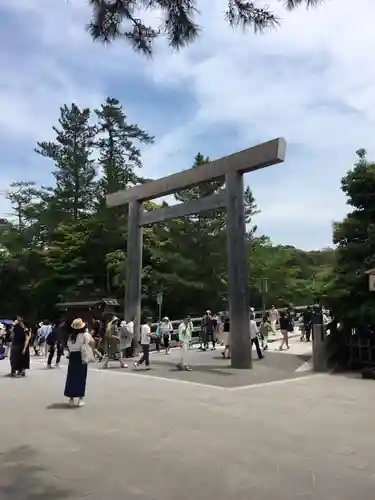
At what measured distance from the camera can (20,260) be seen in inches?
1705

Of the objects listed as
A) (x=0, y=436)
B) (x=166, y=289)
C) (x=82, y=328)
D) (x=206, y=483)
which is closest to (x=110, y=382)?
(x=82, y=328)

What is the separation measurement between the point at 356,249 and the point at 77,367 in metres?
9.03

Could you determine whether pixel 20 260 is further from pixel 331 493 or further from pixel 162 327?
pixel 331 493

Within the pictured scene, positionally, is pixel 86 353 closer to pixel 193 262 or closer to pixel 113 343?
pixel 113 343

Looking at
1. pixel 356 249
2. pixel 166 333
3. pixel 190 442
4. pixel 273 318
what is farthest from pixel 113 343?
pixel 190 442

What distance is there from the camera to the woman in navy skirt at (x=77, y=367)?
392 inches

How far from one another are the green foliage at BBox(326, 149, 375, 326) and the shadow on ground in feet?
35.4

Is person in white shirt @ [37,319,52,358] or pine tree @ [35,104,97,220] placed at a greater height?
pine tree @ [35,104,97,220]

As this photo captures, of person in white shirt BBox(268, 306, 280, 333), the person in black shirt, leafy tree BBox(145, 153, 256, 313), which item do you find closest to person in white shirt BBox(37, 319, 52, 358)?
leafy tree BBox(145, 153, 256, 313)

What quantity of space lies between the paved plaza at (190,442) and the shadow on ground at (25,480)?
0.03ft

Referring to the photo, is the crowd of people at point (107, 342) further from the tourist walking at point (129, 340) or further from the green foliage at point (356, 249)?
the green foliage at point (356, 249)

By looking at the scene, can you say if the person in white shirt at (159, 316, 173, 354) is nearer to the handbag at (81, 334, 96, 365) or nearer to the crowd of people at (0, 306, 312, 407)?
the crowd of people at (0, 306, 312, 407)

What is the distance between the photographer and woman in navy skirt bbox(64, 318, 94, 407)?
32.7 feet

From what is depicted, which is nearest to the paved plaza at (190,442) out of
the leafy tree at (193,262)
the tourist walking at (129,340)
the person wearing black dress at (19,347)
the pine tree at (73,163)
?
the person wearing black dress at (19,347)
